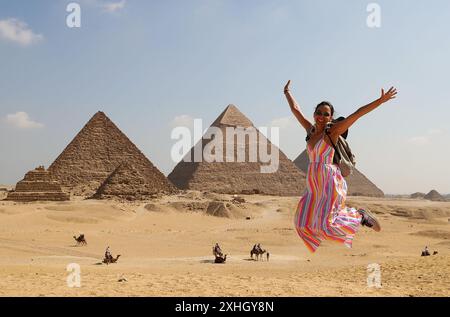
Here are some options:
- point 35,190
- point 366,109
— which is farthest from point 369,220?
point 35,190

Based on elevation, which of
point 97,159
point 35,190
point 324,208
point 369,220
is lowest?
point 35,190

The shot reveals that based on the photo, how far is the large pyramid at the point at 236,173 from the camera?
230 feet

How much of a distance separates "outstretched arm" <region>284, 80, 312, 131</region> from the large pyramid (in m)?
63.2

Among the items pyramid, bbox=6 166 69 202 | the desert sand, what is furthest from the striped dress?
pyramid, bbox=6 166 69 202

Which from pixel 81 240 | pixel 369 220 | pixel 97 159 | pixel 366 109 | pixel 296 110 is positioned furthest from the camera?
pixel 97 159

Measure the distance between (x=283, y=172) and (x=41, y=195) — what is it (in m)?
46.7

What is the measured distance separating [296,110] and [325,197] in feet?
2.50

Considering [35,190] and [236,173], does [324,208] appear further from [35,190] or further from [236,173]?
[236,173]

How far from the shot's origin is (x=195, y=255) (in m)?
17.6

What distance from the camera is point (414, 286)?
8617 mm

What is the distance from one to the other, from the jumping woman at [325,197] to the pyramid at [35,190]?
38138mm

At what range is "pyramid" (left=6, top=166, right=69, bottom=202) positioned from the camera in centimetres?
3866
